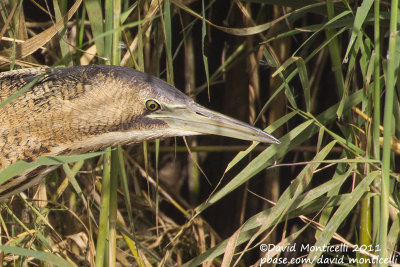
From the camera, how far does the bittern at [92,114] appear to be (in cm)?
163

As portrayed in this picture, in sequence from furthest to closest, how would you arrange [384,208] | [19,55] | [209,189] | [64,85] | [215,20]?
[209,189], [215,20], [19,55], [64,85], [384,208]

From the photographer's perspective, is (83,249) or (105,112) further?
(83,249)

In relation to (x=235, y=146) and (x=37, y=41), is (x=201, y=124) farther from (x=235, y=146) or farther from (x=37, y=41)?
(x=235, y=146)

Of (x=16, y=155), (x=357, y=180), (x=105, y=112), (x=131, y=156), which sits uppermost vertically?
(x=105, y=112)

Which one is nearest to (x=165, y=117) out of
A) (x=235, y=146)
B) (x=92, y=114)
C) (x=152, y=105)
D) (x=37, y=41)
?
(x=152, y=105)

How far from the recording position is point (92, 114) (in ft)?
5.43

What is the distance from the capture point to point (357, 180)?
191 cm

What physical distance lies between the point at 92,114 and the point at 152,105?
0.50ft

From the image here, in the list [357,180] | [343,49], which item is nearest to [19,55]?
[357,180]

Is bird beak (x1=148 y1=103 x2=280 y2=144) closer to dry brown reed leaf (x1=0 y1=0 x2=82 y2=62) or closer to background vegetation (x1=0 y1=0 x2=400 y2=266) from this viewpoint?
background vegetation (x1=0 y1=0 x2=400 y2=266)

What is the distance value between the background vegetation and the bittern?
7cm

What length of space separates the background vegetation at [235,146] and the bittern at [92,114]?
7 centimetres

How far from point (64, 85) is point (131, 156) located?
3.18 ft

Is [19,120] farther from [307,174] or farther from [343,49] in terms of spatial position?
[343,49]
